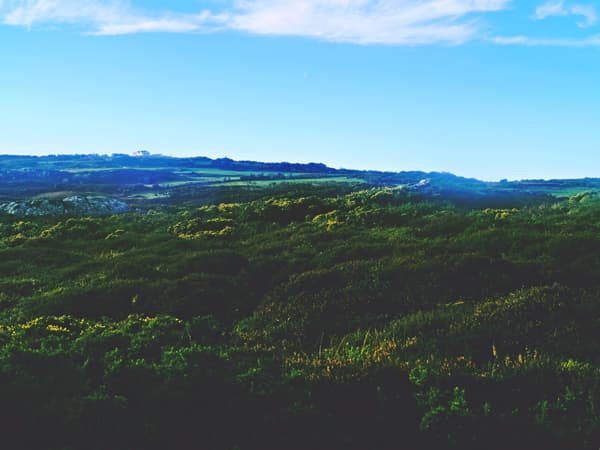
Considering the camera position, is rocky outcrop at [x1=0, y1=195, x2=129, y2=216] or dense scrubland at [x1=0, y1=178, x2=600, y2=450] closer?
dense scrubland at [x1=0, y1=178, x2=600, y2=450]

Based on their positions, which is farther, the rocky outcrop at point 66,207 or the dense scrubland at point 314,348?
the rocky outcrop at point 66,207

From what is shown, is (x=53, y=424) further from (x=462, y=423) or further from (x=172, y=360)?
(x=462, y=423)

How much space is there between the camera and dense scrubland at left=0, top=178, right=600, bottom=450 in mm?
5945

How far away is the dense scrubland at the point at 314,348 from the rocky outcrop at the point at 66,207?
105ft

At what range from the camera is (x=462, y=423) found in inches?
234

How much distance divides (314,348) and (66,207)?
1933 inches

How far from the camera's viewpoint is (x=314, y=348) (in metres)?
9.55

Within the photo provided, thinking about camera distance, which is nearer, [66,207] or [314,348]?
[314,348]

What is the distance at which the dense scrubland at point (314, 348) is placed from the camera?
5.95 m

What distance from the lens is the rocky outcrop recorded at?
47688 mm

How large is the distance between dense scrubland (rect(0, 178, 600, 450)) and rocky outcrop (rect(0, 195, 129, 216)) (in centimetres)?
3190

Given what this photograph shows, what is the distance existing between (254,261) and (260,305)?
509 centimetres

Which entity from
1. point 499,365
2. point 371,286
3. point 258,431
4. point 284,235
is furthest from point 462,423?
point 284,235

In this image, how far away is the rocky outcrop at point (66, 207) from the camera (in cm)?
4769
